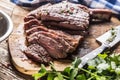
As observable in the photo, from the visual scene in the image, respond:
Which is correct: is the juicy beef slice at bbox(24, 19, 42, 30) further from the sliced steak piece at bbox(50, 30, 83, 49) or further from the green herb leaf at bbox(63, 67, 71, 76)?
the green herb leaf at bbox(63, 67, 71, 76)

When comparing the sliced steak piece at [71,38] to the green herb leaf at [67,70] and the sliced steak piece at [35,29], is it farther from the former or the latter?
the green herb leaf at [67,70]

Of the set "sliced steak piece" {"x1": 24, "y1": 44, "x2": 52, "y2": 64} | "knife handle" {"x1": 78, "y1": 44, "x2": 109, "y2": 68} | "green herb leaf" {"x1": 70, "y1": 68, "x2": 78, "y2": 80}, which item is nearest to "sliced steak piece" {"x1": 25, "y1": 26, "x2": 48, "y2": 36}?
"sliced steak piece" {"x1": 24, "y1": 44, "x2": 52, "y2": 64}

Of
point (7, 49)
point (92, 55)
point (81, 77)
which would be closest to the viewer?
point (81, 77)

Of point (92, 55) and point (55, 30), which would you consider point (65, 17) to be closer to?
point (55, 30)

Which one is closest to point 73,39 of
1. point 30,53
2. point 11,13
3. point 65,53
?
point 65,53

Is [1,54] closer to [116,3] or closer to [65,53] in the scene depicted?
[65,53]

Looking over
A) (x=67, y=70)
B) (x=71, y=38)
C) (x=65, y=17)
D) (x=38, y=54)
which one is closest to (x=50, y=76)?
(x=67, y=70)

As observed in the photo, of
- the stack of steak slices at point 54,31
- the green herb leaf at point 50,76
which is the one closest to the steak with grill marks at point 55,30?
the stack of steak slices at point 54,31
